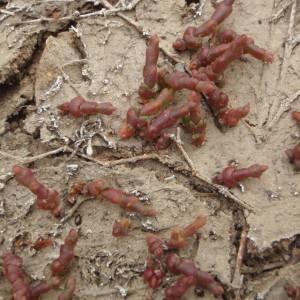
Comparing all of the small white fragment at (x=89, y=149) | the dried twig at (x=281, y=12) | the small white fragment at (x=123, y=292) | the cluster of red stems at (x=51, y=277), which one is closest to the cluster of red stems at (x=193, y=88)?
the small white fragment at (x=89, y=149)

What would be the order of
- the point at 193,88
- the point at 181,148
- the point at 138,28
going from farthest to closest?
the point at 138,28, the point at 181,148, the point at 193,88

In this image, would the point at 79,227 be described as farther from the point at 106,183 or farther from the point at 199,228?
the point at 199,228

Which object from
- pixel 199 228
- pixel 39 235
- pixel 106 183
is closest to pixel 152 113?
pixel 106 183

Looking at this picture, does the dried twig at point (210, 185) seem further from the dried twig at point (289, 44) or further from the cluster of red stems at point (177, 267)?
the dried twig at point (289, 44)

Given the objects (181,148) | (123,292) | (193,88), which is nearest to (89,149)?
(181,148)

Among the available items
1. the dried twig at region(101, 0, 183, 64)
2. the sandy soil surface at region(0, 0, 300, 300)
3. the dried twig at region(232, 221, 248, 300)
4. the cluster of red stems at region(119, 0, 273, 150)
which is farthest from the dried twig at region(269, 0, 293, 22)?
the dried twig at region(232, 221, 248, 300)

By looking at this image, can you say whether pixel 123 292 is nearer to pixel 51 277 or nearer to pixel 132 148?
pixel 51 277
